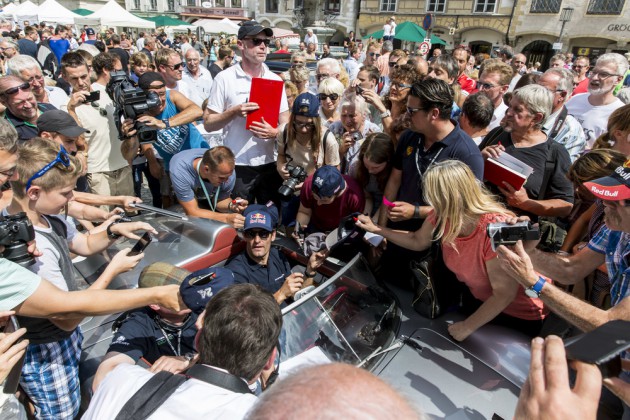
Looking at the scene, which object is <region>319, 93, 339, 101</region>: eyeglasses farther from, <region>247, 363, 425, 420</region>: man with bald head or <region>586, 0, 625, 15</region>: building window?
<region>586, 0, 625, 15</region>: building window

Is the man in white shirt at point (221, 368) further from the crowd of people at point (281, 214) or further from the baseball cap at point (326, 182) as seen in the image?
the baseball cap at point (326, 182)

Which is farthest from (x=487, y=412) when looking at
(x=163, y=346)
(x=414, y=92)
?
(x=414, y=92)

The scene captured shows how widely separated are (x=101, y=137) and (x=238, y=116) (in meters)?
1.62

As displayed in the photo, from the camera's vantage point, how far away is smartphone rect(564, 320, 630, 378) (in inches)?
40.6

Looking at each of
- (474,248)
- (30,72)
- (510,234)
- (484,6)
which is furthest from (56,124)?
(484,6)

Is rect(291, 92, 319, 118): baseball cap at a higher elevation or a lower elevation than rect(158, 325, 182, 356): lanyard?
higher

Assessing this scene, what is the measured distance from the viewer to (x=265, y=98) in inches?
133

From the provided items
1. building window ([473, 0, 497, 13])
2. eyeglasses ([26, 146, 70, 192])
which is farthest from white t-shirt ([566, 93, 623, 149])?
building window ([473, 0, 497, 13])

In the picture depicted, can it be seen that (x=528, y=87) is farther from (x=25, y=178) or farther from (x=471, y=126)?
(x=25, y=178)

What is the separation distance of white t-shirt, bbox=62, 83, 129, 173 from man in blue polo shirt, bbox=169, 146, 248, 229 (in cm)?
126

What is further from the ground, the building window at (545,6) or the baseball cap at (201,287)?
the building window at (545,6)

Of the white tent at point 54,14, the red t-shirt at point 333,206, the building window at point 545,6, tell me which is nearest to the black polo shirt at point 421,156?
the red t-shirt at point 333,206

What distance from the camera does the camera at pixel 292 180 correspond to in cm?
323

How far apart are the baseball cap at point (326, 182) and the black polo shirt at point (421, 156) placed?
501mm
